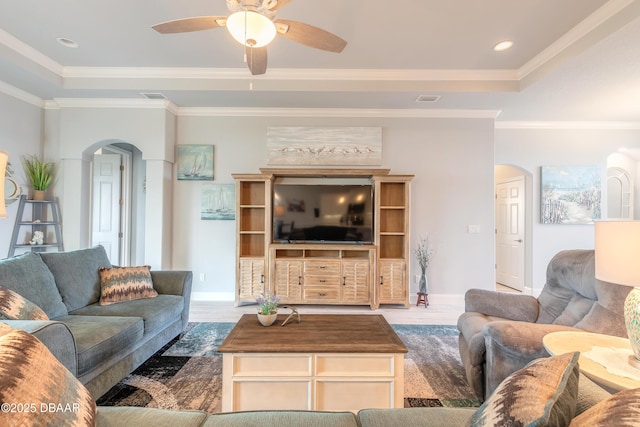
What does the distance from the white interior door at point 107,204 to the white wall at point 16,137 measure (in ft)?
2.85

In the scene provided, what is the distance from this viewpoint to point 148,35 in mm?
2967

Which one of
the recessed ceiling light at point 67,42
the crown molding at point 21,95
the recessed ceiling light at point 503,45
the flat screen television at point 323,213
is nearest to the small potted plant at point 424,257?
the flat screen television at point 323,213

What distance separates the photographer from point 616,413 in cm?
65

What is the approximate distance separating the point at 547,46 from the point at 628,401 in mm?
3587

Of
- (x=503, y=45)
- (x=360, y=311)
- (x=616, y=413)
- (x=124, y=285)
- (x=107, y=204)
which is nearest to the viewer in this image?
(x=616, y=413)

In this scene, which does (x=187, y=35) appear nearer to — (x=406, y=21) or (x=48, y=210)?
(x=406, y=21)

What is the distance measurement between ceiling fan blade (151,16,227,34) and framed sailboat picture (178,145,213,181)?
2.46m

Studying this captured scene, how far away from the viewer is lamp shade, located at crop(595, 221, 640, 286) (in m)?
1.24

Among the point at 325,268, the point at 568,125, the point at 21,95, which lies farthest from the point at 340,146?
the point at 21,95

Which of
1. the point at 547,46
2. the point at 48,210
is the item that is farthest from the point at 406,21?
the point at 48,210

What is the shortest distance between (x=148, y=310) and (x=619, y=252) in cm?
300

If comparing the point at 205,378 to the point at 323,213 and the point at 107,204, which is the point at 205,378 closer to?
the point at 323,213

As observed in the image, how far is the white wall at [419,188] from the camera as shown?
14.4ft

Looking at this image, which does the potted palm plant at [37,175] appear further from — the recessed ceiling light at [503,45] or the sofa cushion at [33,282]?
the recessed ceiling light at [503,45]
